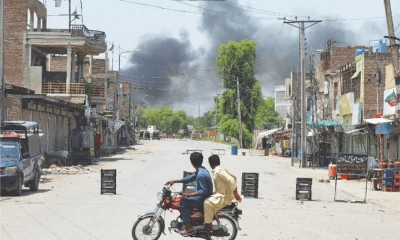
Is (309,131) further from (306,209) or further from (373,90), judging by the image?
(306,209)

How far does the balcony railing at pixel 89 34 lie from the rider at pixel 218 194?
41.9m

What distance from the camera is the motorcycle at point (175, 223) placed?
11.2m

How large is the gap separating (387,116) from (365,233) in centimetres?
2259

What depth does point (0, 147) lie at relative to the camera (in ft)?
69.3

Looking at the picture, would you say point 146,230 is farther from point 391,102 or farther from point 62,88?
point 62,88

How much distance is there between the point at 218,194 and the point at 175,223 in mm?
861

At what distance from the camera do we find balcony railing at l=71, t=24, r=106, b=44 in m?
52.4

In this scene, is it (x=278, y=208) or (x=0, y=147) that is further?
(x=0, y=147)

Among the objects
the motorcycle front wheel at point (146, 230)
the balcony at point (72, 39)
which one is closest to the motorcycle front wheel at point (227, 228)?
the motorcycle front wheel at point (146, 230)

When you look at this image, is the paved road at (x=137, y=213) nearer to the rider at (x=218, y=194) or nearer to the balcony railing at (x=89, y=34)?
the rider at (x=218, y=194)

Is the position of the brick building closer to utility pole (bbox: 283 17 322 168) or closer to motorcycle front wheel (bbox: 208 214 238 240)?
utility pole (bbox: 283 17 322 168)

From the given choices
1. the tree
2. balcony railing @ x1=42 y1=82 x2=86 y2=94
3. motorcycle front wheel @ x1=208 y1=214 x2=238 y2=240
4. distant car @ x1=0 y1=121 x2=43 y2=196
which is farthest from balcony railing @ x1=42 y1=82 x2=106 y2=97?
the tree

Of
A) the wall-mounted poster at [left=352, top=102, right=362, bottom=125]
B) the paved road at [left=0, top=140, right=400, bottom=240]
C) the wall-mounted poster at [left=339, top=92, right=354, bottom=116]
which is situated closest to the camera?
the paved road at [left=0, top=140, right=400, bottom=240]

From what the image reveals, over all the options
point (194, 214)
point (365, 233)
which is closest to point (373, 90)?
point (365, 233)
